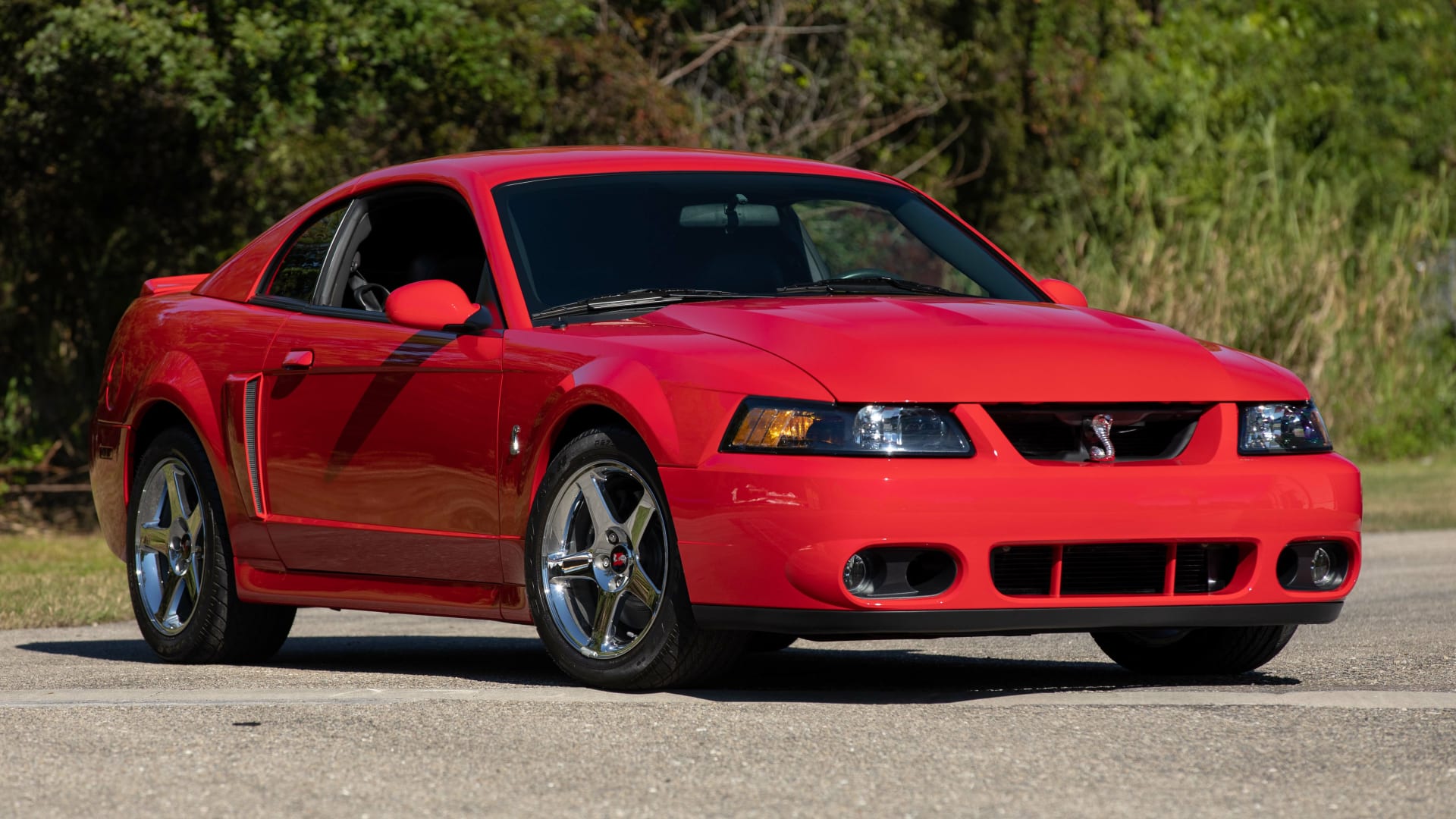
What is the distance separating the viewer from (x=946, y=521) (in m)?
5.48

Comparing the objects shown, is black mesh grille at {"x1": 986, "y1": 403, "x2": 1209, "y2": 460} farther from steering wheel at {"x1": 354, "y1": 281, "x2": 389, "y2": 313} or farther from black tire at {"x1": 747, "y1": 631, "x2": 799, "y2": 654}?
steering wheel at {"x1": 354, "y1": 281, "x2": 389, "y2": 313}

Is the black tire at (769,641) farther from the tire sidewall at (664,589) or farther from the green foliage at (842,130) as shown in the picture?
the green foliage at (842,130)

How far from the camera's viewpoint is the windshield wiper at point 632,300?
6355 millimetres

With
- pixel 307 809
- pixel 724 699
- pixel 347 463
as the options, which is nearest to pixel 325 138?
pixel 347 463

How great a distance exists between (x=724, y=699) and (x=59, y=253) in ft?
43.3

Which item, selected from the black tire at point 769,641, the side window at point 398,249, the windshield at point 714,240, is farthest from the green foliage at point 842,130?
the black tire at point 769,641

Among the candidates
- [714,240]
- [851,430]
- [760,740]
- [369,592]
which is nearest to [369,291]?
[369,592]

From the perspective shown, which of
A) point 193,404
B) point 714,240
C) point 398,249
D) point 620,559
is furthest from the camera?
point 193,404

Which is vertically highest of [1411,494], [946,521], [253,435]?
[946,521]

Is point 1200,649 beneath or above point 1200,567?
beneath

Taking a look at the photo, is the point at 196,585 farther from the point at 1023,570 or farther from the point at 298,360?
the point at 1023,570

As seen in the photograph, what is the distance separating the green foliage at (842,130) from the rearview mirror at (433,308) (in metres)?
8.48

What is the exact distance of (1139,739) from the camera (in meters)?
5.00

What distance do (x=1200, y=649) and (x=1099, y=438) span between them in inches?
46.7
